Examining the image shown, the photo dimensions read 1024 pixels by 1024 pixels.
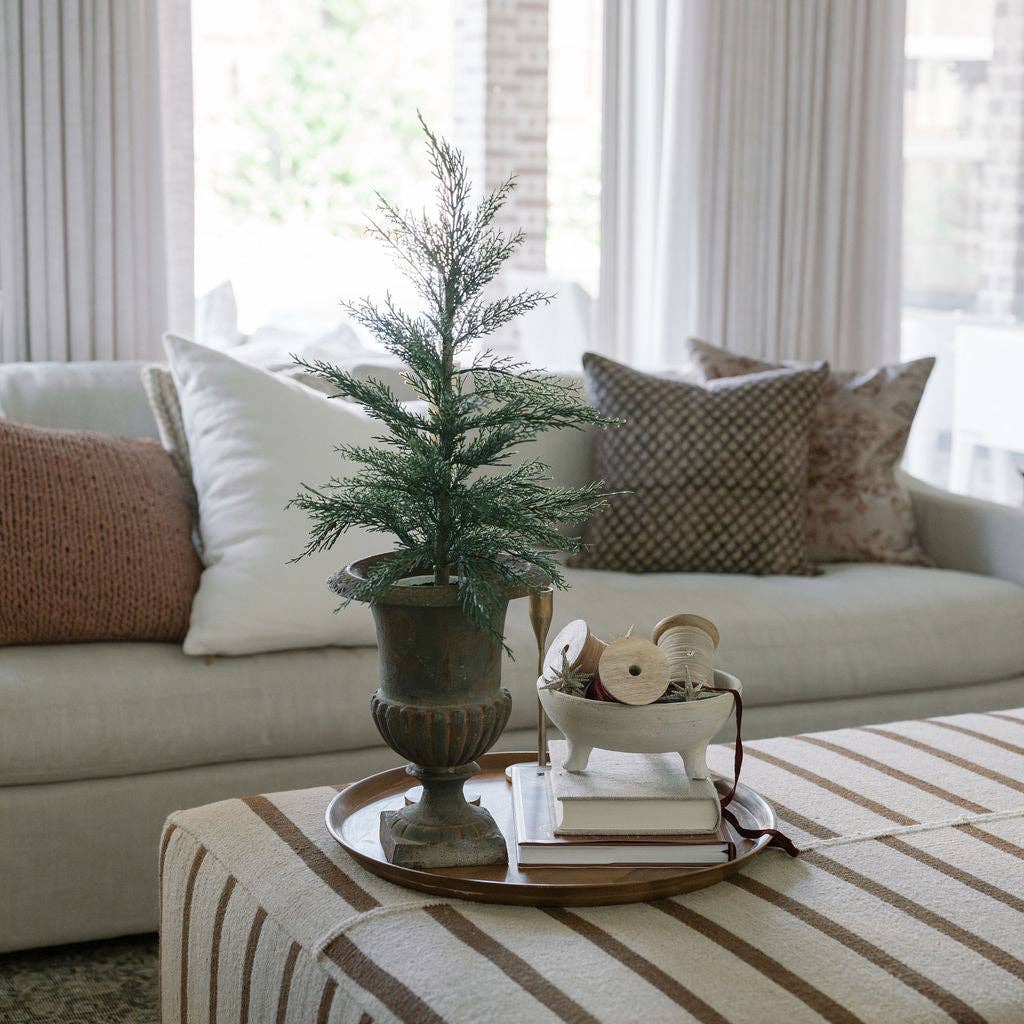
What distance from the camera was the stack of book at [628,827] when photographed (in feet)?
4.15

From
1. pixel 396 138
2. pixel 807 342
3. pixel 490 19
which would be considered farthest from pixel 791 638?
pixel 396 138

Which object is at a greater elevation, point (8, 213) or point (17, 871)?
point (8, 213)

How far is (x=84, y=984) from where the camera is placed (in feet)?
6.23

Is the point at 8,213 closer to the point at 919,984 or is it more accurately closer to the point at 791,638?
the point at 791,638

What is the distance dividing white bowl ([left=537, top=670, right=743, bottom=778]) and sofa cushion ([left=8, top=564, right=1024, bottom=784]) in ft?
2.73

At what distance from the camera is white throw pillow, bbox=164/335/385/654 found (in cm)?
210

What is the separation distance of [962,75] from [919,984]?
13.3ft

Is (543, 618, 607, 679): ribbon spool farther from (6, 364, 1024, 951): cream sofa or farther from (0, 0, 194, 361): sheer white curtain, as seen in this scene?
(0, 0, 194, 361): sheer white curtain

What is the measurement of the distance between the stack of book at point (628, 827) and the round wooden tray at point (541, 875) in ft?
0.04

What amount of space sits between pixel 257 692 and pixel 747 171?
2.44m

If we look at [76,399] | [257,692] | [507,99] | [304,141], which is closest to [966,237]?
[507,99]

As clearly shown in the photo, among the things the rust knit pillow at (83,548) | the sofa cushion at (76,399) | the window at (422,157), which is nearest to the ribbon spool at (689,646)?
the rust knit pillow at (83,548)

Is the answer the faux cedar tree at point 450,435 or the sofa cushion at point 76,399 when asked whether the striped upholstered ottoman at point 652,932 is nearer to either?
the faux cedar tree at point 450,435

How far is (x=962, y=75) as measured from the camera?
4484 mm
